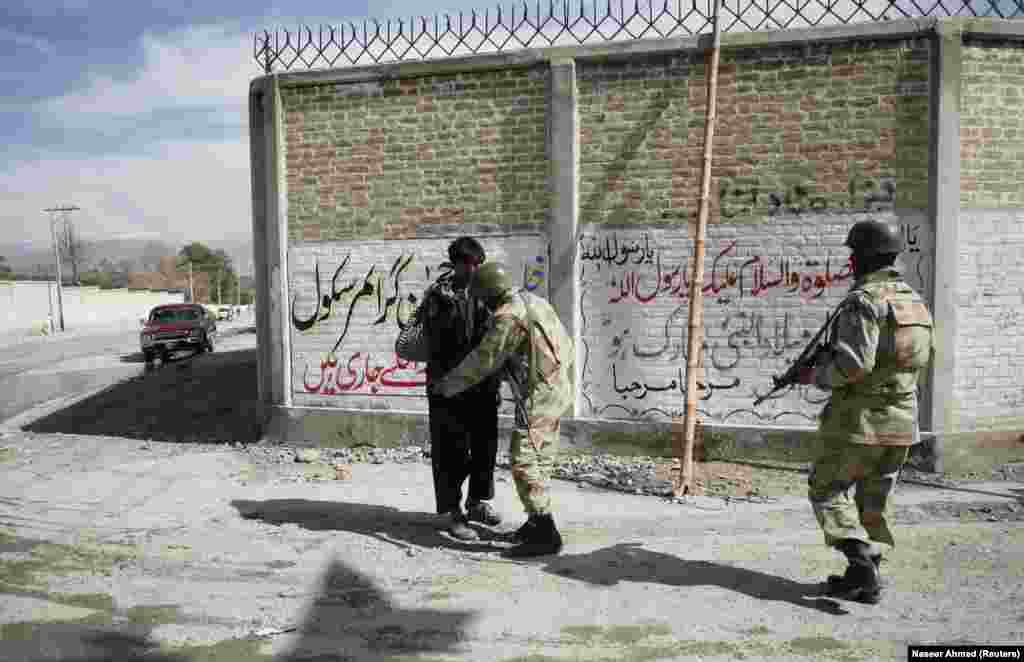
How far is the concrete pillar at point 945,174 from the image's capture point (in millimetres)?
6078

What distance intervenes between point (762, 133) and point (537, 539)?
4256 millimetres

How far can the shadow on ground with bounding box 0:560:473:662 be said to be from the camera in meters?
3.05

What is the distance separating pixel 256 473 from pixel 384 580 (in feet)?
10.3

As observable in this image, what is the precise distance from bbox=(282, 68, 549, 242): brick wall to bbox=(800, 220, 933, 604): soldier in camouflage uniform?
12.7 feet

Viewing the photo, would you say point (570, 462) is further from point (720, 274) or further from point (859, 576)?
point (859, 576)

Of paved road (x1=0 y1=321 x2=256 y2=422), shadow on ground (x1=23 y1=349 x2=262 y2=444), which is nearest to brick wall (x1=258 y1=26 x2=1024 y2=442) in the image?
shadow on ground (x1=23 y1=349 x2=262 y2=444)

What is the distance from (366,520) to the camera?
16.9 feet

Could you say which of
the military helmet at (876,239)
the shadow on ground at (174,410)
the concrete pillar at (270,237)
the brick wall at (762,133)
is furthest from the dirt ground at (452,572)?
the brick wall at (762,133)

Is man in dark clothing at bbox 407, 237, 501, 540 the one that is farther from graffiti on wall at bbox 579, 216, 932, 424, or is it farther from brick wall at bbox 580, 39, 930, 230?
brick wall at bbox 580, 39, 930, 230

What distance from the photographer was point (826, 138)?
635 centimetres

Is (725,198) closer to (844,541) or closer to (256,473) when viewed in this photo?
(844,541)

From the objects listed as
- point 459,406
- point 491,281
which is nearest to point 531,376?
point 491,281

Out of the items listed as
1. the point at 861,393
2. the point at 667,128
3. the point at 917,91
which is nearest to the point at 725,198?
the point at 667,128

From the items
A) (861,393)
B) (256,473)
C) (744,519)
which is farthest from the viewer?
(256,473)
